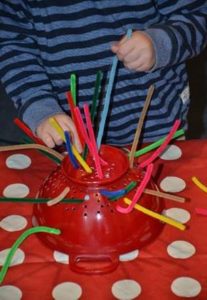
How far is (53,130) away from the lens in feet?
2.51

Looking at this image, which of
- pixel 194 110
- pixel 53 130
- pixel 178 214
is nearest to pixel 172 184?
pixel 178 214

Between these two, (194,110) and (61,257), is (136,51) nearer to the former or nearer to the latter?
(61,257)

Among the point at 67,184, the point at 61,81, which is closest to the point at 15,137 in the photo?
the point at 61,81

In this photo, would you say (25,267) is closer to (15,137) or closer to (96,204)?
(96,204)

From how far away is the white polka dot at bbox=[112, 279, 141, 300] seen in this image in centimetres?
59

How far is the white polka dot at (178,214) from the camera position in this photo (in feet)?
2.23

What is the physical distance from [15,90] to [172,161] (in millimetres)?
245

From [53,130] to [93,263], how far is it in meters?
0.20

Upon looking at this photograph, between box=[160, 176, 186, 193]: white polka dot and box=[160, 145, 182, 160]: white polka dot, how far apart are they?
0.04 metres

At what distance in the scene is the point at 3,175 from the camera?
779 millimetres

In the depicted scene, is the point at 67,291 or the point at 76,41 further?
the point at 76,41

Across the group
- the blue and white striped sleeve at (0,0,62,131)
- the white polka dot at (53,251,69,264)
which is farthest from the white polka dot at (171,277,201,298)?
the blue and white striped sleeve at (0,0,62,131)

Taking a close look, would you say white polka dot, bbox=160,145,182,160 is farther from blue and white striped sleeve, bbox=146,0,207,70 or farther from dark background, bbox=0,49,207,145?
dark background, bbox=0,49,207,145

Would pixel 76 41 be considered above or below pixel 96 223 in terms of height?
above
